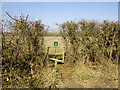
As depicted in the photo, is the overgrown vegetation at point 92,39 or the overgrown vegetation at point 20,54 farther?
the overgrown vegetation at point 92,39

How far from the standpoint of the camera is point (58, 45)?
23.1ft

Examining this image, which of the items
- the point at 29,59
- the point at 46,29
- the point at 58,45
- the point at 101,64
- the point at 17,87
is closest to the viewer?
the point at 17,87

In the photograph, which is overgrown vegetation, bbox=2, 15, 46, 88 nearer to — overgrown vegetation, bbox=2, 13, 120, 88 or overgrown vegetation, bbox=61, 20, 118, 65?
overgrown vegetation, bbox=2, 13, 120, 88

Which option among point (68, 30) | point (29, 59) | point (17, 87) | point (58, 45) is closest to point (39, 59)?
point (29, 59)

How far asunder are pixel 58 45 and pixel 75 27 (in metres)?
1.39

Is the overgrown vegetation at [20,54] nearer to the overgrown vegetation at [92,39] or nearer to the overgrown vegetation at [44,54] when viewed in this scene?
the overgrown vegetation at [44,54]

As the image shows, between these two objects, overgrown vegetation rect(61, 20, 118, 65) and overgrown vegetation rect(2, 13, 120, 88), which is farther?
overgrown vegetation rect(61, 20, 118, 65)

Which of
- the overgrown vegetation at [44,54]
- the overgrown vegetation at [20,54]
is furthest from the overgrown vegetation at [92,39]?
the overgrown vegetation at [20,54]

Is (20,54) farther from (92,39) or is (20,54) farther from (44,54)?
(92,39)

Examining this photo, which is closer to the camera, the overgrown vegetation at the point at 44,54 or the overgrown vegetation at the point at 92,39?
the overgrown vegetation at the point at 44,54

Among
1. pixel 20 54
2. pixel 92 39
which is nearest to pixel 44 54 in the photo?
pixel 20 54

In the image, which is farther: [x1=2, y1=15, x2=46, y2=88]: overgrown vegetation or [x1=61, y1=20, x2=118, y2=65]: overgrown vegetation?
[x1=61, y1=20, x2=118, y2=65]: overgrown vegetation

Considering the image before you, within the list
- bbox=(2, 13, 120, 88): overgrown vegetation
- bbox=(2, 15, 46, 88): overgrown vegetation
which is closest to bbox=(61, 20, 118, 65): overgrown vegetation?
bbox=(2, 13, 120, 88): overgrown vegetation

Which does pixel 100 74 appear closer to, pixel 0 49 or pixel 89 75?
pixel 89 75
